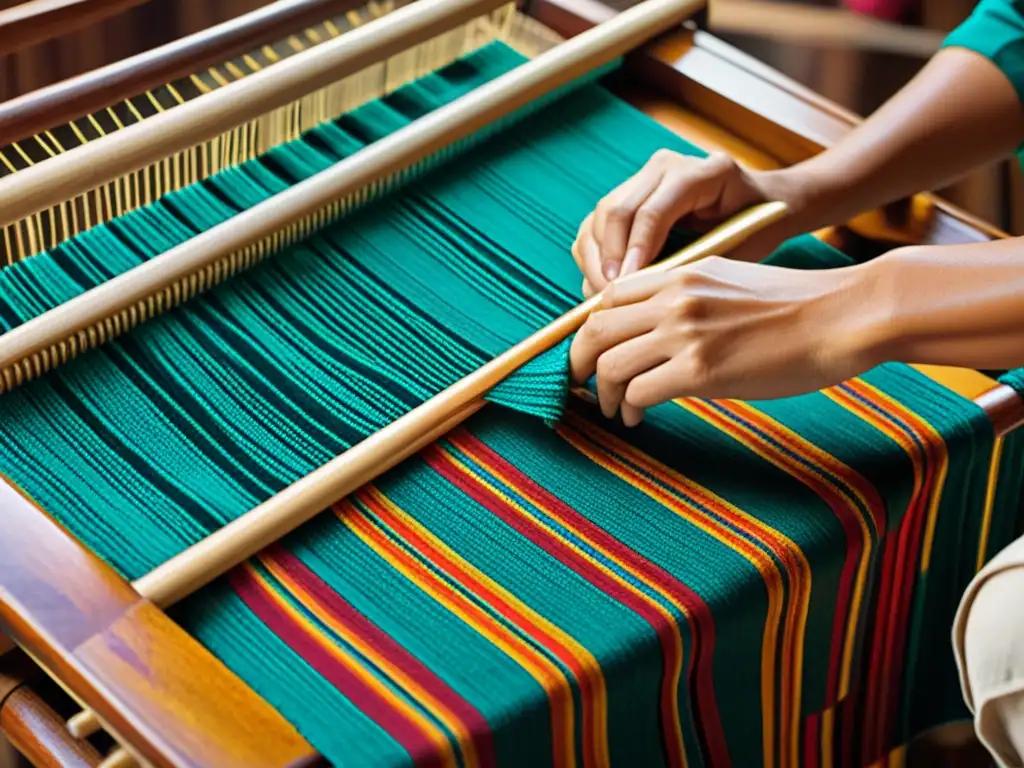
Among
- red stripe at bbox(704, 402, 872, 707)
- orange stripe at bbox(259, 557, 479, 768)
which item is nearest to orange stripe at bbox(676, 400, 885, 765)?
red stripe at bbox(704, 402, 872, 707)

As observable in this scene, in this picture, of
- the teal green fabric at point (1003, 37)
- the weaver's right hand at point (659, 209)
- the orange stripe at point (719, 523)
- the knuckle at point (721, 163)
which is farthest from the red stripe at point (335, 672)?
the teal green fabric at point (1003, 37)

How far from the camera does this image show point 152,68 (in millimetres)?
1144

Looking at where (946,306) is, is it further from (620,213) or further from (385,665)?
(385,665)

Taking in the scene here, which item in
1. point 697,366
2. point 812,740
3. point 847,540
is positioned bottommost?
point 812,740

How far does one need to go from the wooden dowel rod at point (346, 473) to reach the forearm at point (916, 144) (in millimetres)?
139

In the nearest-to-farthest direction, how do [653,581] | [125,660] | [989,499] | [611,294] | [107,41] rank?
[125,660]
[653,581]
[611,294]
[989,499]
[107,41]

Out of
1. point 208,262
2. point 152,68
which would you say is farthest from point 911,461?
point 152,68

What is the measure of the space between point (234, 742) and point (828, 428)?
1.65 ft

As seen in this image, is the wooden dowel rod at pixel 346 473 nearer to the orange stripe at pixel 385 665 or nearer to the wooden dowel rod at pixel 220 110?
the orange stripe at pixel 385 665

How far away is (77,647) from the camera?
0.81m

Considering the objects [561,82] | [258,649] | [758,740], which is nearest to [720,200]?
[561,82]

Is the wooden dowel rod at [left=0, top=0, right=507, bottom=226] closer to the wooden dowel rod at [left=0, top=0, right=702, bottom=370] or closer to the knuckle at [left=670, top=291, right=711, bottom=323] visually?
the wooden dowel rod at [left=0, top=0, right=702, bottom=370]

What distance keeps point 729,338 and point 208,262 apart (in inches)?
15.8

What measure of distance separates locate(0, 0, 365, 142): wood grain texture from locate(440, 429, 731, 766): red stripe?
39cm
